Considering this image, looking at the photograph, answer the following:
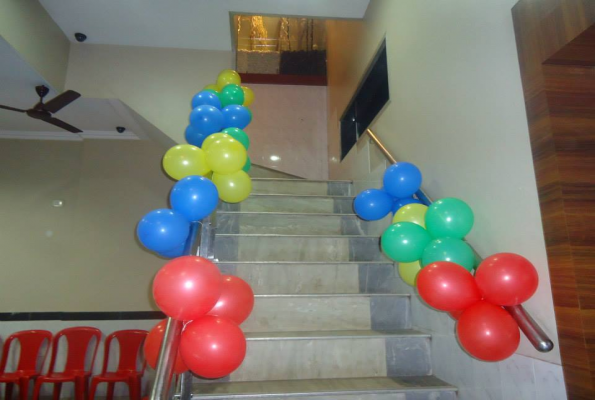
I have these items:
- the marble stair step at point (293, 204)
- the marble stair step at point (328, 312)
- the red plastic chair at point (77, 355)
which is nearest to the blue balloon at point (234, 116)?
the marble stair step at point (293, 204)

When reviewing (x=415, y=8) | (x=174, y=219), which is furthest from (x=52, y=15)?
(x=415, y=8)

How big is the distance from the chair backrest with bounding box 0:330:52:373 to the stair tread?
3.32 m

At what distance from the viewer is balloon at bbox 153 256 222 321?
3.64ft

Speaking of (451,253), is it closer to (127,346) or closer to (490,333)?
(490,333)

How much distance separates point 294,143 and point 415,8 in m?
3.16

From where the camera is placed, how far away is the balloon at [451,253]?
1.37 meters

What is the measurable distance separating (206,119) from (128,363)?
2805 mm

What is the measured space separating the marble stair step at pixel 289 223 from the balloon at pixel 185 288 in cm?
154

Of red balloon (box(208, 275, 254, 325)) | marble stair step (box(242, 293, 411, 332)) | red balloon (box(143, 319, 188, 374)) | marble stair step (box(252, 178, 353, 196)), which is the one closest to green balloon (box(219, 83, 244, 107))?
marble stair step (box(252, 178, 353, 196))

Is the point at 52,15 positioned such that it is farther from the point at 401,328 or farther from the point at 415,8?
the point at 401,328

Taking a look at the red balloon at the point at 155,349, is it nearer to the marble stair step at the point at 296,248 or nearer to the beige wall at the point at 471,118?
the marble stair step at the point at 296,248

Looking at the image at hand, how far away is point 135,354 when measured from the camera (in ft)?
12.6

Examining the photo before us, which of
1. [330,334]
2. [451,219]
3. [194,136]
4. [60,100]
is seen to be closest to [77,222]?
[60,100]

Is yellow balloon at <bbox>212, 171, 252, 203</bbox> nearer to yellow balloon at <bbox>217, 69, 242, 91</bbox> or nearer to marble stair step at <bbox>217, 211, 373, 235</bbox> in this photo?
marble stair step at <bbox>217, 211, 373, 235</bbox>
